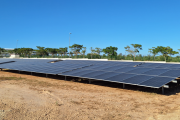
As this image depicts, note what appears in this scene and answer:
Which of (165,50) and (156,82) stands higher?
(165,50)

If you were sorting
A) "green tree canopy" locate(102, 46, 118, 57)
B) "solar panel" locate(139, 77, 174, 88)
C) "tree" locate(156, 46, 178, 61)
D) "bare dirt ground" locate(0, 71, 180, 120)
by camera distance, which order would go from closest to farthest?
1. "bare dirt ground" locate(0, 71, 180, 120)
2. "solar panel" locate(139, 77, 174, 88)
3. "tree" locate(156, 46, 178, 61)
4. "green tree canopy" locate(102, 46, 118, 57)

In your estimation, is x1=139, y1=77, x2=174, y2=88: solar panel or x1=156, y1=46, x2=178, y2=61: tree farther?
x1=156, y1=46, x2=178, y2=61: tree

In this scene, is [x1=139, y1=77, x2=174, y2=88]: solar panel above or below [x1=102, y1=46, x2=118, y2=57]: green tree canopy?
below

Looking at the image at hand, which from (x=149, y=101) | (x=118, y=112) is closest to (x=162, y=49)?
(x=149, y=101)

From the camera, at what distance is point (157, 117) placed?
663 cm

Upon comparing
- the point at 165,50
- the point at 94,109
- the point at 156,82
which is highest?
the point at 165,50

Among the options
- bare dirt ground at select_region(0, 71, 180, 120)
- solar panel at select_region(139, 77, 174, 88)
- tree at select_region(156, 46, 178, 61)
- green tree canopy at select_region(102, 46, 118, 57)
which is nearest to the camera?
bare dirt ground at select_region(0, 71, 180, 120)

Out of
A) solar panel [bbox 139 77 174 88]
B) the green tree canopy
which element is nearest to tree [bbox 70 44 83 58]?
the green tree canopy

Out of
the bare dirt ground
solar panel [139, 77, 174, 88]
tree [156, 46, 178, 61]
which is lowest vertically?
the bare dirt ground

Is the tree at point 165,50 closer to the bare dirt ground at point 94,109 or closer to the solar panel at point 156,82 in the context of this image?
the solar panel at point 156,82

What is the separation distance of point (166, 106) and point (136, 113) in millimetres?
2145

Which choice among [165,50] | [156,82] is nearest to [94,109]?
[156,82]

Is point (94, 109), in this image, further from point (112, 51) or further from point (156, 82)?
point (112, 51)

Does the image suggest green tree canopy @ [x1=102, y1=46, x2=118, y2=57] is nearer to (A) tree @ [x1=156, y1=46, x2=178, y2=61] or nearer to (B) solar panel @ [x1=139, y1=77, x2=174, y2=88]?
(A) tree @ [x1=156, y1=46, x2=178, y2=61]
